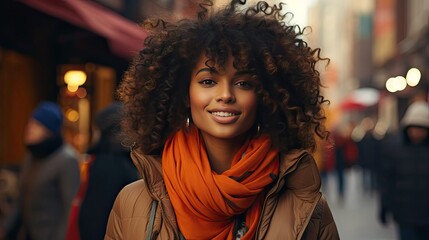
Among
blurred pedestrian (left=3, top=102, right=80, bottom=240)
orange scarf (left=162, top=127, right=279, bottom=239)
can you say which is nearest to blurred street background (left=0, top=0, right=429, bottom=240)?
orange scarf (left=162, top=127, right=279, bottom=239)

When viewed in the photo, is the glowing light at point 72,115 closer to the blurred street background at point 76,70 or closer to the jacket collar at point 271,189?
the blurred street background at point 76,70

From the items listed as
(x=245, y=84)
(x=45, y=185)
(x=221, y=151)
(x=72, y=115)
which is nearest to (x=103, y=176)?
(x=45, y=185)

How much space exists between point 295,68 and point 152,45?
1.64 ft

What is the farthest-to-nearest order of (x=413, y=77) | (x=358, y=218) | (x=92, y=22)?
(x=413, y=77) → (x=358, y=218) → (x=92, y=22)

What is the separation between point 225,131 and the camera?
138 inches

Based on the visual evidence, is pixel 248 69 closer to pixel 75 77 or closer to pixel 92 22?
pixel 92 22

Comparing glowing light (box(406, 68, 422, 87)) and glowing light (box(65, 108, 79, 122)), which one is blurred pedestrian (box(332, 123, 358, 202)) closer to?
glowing light (box(406, 68, 422, 87))

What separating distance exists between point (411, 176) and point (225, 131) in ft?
21.2

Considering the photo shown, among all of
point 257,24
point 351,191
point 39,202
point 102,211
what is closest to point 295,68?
point 257,24

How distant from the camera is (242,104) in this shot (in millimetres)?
3480

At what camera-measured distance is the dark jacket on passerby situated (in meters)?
9.65

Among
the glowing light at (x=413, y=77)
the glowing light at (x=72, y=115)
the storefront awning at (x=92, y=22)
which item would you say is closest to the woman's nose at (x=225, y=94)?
the storefront awning at (x=92, y=22)

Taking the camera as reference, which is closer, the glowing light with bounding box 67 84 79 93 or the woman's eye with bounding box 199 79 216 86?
the woman's eye with bounding box 199 79 216 86

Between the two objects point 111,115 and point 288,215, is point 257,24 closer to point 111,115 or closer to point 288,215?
point 288,215
